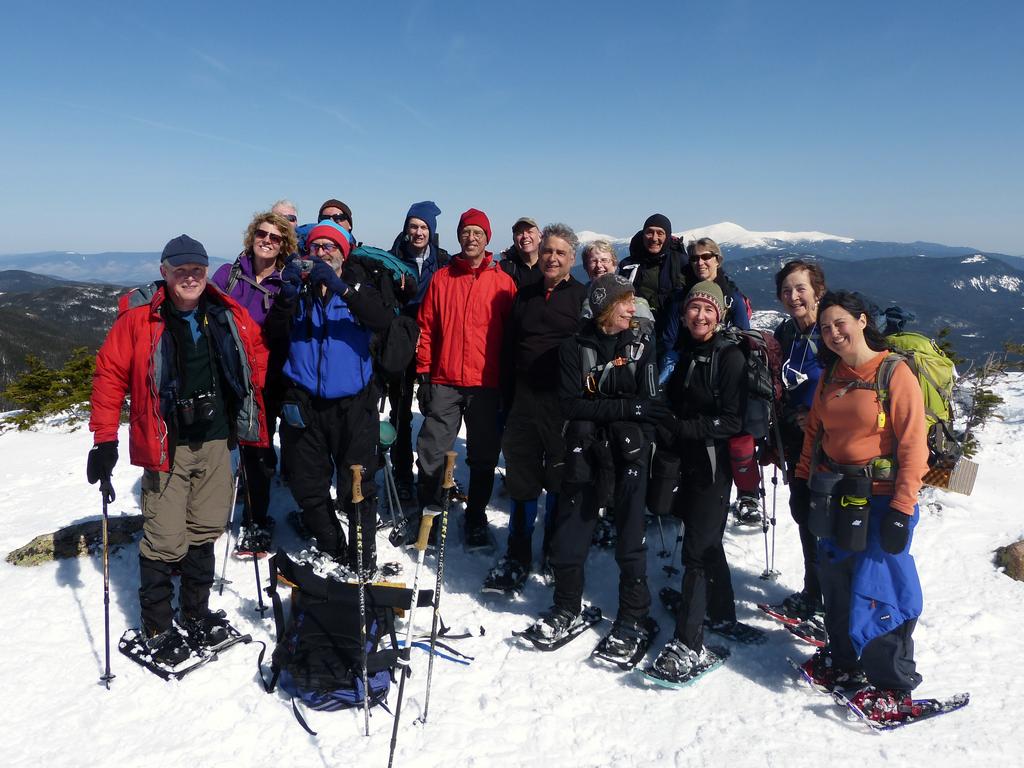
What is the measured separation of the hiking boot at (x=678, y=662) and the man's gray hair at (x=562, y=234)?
3.44m

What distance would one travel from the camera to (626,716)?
4082mm

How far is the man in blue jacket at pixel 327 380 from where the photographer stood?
4859mm

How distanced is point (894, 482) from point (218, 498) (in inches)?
196

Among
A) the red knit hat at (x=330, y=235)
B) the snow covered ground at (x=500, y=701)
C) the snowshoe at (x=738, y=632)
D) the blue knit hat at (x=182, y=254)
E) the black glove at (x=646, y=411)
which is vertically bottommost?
the snow covered ground at (x=500, y=701)

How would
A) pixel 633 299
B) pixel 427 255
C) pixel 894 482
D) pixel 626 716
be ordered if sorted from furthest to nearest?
pixel 427 255 < pixel 633 299 < pixel 626 716 < pixel 894 482

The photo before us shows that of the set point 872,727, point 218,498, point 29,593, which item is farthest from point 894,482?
point 29,593

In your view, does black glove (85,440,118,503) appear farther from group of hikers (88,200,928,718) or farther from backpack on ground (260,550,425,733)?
backpack on ground (260,550,425,733)

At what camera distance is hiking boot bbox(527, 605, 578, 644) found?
475 cm

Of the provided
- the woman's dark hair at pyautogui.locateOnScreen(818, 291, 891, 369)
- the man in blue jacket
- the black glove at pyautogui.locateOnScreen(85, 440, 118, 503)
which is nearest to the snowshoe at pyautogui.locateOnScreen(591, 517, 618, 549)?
the man in blue jacket

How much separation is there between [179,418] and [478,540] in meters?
3.27

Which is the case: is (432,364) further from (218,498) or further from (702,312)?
(702,312)

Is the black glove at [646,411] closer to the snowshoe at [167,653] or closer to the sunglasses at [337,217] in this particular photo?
the snowshoe at [167,653]

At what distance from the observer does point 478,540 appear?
633 cm

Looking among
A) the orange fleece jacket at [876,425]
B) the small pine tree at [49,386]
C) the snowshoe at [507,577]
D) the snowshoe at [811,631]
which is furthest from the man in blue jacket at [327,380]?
the small pine tree at [49,386]
